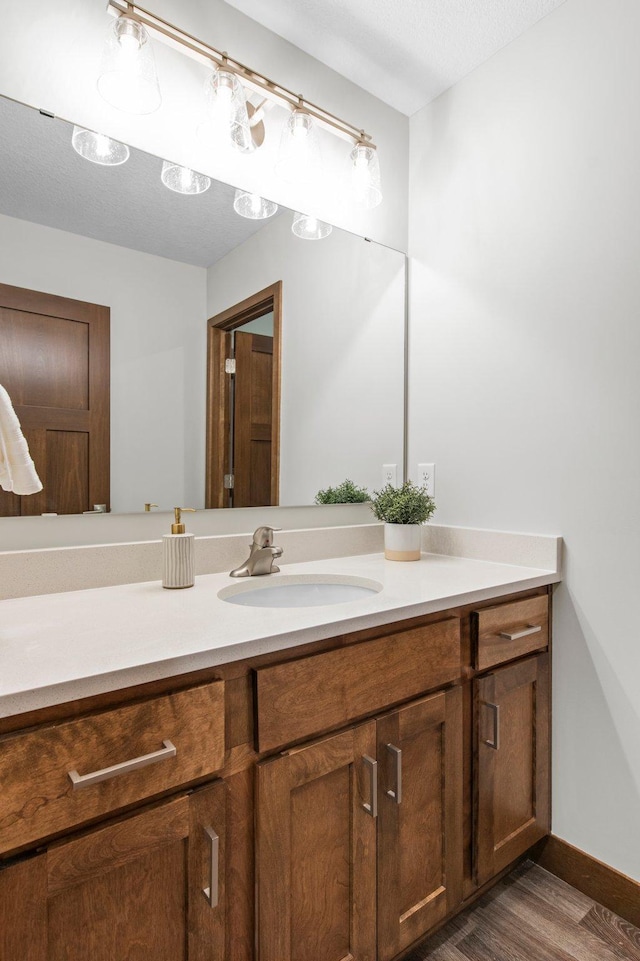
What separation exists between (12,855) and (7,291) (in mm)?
1054

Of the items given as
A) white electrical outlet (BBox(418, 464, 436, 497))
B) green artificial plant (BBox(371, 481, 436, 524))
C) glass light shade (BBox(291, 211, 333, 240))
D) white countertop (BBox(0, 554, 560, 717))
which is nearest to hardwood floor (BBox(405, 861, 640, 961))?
white countertop (BBox(0, 554, 560, 717))

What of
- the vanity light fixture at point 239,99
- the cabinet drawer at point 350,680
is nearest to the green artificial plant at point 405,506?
the cabinet drawer at point 350,680

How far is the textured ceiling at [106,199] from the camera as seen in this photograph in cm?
117

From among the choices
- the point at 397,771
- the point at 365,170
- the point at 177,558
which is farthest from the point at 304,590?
the point at 365,170

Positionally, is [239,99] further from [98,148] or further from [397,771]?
[397,771]

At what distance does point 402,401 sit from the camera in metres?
1.93

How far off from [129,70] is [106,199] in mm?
291

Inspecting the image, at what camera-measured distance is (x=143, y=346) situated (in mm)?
1358

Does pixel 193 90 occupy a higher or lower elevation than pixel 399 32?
lower

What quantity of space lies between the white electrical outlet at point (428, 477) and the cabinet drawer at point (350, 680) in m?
0.70

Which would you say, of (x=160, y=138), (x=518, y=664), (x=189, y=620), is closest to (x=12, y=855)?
(x=189, y=620)

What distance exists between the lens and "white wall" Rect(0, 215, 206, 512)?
4.00 ft

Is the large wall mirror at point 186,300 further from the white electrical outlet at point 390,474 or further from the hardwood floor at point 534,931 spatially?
the hardwood floor at point 534,931

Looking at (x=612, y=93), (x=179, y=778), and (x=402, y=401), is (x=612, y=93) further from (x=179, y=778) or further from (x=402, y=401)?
(x=179, y=778)
